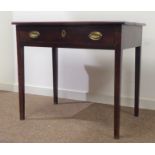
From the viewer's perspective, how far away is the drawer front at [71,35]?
52.1 inches

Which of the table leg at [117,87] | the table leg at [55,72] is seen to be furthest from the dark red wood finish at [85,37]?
the table leg at [55,72]

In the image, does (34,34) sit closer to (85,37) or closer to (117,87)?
(85,37)

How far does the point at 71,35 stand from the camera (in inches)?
55.2

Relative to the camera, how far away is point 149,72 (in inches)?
73.1

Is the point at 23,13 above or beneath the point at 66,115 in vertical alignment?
above

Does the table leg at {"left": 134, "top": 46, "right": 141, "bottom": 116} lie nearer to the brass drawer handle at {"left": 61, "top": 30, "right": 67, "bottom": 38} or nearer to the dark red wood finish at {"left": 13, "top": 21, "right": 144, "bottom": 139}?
the dark red wood finish at {"left": 13, "top": 21, "right": 144, "bottom": 139}

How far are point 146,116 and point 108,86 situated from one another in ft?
1.21

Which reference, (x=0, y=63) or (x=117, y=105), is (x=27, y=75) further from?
(x=117, y=105)

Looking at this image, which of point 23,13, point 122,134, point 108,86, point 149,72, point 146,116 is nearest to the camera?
point 122,134

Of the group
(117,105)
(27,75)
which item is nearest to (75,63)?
(27,75)

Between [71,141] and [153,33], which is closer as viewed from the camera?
[71,141]

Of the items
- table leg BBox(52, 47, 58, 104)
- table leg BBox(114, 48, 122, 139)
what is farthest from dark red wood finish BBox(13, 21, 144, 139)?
table leg BBox(52, 47, 58, 104)

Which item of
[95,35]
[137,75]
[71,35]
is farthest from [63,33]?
[137,75]

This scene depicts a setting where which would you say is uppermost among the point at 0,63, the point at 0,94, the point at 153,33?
the point at 153,33
